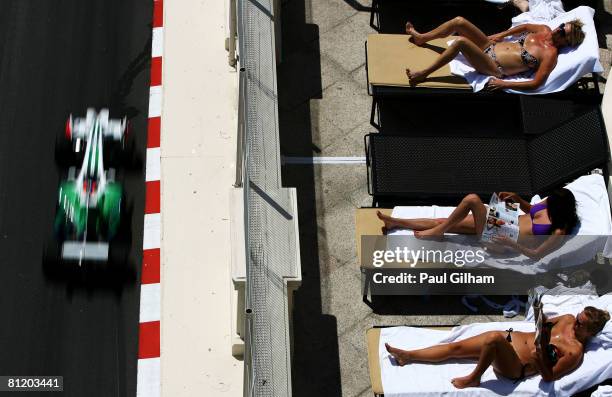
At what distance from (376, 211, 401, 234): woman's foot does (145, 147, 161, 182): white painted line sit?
95.6 inches

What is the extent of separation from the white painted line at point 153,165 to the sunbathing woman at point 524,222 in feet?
8.03

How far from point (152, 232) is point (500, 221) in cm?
334

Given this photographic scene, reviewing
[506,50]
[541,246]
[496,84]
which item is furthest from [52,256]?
[506,50]

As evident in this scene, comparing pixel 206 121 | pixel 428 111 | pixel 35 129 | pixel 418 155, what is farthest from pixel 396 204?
pixel 35 129

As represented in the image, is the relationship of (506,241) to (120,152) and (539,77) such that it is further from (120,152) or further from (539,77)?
(120,152)

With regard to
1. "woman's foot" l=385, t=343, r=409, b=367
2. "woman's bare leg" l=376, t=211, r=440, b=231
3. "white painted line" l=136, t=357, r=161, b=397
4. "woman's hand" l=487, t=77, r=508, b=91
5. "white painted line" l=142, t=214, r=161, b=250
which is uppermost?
"woman's hand" l=487, t=77, r=508, b=91

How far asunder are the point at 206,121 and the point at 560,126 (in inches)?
141

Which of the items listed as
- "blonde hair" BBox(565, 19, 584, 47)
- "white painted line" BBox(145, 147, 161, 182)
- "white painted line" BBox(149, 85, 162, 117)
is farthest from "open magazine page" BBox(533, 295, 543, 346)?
"white painted line" BBox(149, 85, 162, 117)

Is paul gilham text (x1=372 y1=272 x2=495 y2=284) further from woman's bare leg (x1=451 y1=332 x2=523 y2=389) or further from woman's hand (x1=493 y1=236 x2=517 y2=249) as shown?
woman's bare leg (x1=451 y1=332 x2=523 y2=389)

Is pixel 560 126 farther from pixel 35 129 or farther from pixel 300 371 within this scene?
pixel 35 129

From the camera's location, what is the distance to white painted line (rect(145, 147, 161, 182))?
10008 mm

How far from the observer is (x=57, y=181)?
9867mm

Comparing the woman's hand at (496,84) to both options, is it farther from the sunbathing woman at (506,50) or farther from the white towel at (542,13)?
the white towel at (542,13)

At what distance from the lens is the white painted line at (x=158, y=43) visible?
10.9m
